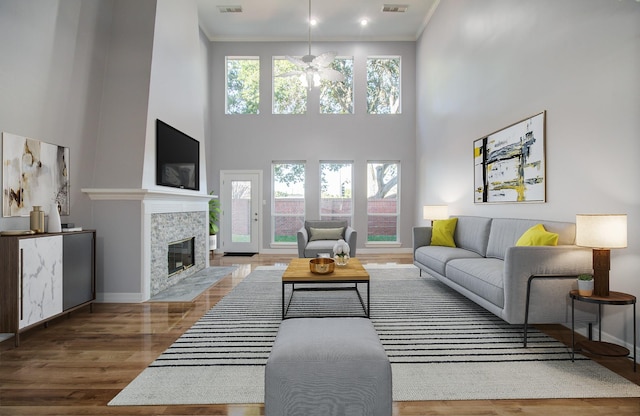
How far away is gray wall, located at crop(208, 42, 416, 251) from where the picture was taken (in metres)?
7.63

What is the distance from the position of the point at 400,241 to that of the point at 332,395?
6397mm

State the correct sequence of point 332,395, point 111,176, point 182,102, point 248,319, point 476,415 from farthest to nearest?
point 182,102 < point 111,176 < point 248,319 < point 476,415 < point 332,395

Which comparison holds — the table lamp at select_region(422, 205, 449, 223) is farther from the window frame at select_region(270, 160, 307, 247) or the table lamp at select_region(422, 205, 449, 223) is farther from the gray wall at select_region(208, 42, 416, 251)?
the window frame at select_region(270, 160, 307, 247)

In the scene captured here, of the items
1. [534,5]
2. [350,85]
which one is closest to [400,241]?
[350,85]

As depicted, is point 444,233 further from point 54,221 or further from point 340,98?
point 54,221

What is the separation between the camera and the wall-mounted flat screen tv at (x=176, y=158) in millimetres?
4277

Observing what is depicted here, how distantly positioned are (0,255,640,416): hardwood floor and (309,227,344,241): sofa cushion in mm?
2512

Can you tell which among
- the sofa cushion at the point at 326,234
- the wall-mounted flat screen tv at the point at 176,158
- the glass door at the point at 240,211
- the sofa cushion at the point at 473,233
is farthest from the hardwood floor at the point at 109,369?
the glass door at the point at 240,211

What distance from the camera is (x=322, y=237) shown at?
5.89 metres

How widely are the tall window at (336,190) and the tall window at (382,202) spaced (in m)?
0.46

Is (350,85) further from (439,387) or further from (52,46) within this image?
(439,387)

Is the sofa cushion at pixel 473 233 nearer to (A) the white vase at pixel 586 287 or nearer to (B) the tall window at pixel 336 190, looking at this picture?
(A) the white vase at pixel 586 287

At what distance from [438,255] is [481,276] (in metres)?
1.14

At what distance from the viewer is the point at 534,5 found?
3477 mm
